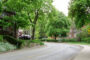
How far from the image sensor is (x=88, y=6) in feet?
44.2

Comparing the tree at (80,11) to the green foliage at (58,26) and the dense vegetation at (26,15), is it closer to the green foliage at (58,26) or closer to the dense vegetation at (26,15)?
the dense vegetation at (26,15)

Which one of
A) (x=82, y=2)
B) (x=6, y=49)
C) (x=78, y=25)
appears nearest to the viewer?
(x=82, y=2)

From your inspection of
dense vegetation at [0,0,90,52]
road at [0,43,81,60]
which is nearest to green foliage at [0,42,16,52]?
dense vegetation at [0,0,90,52]

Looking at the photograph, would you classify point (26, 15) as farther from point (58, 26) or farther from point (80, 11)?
point (58, 26)

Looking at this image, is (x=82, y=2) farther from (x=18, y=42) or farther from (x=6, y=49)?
(x=18, y=42)

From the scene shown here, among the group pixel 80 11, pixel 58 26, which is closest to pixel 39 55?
pixel 80 11

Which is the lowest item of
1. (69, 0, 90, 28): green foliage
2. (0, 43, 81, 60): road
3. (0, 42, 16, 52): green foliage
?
(0, 43, 81, 60): road

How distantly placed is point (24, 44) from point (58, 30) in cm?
2905

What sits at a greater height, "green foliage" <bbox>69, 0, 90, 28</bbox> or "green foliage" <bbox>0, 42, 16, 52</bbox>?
"green foliage" <bbox>69, 0, 90, 28</bbox>

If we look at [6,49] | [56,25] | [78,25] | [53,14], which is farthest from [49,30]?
[78,25]

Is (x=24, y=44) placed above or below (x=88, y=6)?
below

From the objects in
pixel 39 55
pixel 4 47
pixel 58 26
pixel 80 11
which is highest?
pixel 58 26

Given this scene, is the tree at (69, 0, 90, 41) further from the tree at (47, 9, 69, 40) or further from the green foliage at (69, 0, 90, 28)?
the tree at (47, 9, 69, 40)

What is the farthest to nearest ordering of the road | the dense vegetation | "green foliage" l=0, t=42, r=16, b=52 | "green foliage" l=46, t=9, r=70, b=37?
1. "green foliage" l=46, t=9, r=70, b=37
2. "green foliage" l=0, t=42, r=16, b=52
3. the dense vegetation
4. the road
